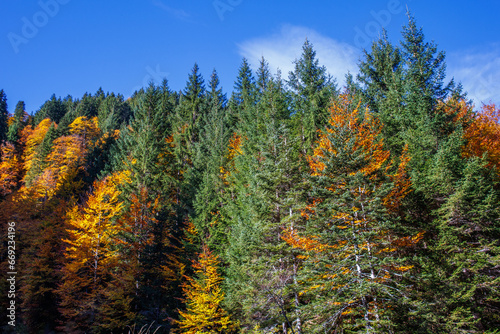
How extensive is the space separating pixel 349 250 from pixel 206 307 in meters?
10.7

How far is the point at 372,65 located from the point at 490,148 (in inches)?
620

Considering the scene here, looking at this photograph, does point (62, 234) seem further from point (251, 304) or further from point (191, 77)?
point (191, 77)

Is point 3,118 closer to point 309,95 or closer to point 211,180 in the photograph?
point 211,180

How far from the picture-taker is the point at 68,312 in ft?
61.3

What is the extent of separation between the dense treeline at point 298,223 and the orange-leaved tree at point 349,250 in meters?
0.09

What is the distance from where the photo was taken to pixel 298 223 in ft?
50.3

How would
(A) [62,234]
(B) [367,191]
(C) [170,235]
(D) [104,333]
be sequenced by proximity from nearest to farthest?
(B) [367,191] → (D) [104,333] → (C) [170,235] → (A) [62,234]

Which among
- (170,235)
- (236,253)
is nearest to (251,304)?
(236,253)

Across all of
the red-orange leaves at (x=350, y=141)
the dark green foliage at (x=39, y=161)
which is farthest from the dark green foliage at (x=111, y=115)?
the red-orange leaves at (x=350, y=141)

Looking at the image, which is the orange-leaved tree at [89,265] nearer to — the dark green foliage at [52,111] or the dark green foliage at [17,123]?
the dark green foliage at [17,123]

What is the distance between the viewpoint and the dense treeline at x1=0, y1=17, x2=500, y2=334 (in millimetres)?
11320

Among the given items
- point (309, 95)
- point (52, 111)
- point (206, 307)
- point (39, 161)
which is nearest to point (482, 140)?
point (309, 95)

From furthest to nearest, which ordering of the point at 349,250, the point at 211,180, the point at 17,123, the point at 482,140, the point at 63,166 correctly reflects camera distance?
1. the point at 17,123
2. the point at 63,166
3. the point at 211,180
4. the point at 482,140
5. the point at 349,250

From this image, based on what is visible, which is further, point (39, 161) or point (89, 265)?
point (39, 161)
